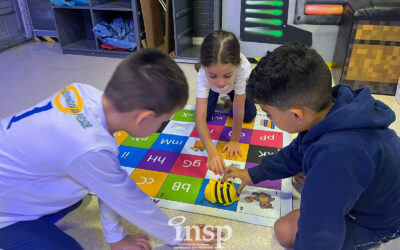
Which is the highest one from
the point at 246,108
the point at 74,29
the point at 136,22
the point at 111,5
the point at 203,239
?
the point at 111,5

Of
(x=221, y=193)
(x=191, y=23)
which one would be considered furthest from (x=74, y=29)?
(x=221, y=193)

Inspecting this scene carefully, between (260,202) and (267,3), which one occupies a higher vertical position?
(267,3)

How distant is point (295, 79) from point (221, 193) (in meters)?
0.53

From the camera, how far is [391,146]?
74 centimetres

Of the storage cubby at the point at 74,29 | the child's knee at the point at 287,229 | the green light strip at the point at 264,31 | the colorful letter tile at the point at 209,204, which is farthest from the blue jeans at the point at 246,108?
the storage cubby at the point at 74,29

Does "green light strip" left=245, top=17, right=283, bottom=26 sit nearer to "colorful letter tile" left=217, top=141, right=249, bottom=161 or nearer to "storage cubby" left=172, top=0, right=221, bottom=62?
"storage cubby" left=172, top=0, right=221, bottom=62

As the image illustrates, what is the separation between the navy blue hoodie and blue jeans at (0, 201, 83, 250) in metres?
0.64

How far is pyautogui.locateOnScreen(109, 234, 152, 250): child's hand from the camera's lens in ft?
3.14

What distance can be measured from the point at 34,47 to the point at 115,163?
2871 millimetres

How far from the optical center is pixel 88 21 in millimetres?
3152

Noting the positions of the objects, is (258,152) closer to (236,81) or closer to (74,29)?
(236,81)

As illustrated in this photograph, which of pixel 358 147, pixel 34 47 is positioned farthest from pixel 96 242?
pixel 34 47

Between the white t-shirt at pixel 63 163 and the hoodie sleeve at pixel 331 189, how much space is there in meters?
0.40

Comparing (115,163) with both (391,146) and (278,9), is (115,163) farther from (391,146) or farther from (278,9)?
(278,9)
